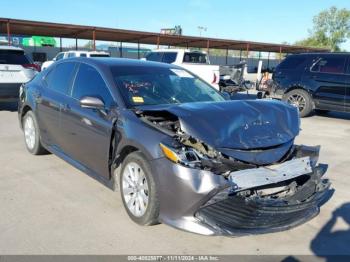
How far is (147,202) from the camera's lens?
12.5 feet

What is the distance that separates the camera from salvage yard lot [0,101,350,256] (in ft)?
11.8

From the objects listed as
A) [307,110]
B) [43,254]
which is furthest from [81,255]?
[307,110]

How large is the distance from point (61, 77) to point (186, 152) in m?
2.85

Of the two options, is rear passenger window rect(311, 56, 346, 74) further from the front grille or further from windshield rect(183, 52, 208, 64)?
the front grille

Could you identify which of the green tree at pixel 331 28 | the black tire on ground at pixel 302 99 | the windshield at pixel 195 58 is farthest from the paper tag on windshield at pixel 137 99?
the green tree at pixel 331 28

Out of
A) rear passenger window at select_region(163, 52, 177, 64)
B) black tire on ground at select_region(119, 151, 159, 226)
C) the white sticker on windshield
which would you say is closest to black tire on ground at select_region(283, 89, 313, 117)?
rear passenger window at select_region(163, 52, 177, 64)

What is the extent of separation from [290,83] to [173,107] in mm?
8599

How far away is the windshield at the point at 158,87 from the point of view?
14.9ft

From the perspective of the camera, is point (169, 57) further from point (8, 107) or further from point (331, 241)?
point (331, 241)

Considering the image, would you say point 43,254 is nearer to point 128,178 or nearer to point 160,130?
point 128,178

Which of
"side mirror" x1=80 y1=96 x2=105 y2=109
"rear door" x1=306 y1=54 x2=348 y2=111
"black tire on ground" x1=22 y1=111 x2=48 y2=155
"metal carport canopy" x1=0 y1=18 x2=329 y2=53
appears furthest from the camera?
"metal carport canopy" x1=0 y1=18 x2=329 y2=53

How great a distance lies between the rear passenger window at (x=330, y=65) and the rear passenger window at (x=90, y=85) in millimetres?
8113

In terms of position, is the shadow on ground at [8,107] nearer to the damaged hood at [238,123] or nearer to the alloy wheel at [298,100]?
the alloy wheel at [298,100]

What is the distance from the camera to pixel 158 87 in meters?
4.84
